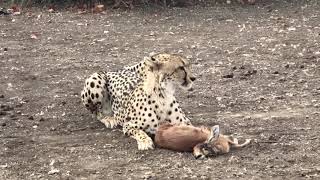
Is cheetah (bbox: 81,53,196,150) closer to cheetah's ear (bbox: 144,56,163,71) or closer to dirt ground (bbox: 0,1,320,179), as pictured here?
cheetah's ear (bbox: 144,56,163,71)

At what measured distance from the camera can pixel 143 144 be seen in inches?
204

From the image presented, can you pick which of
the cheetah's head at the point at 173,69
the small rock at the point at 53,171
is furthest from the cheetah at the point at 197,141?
the small rock at the point at 53,171

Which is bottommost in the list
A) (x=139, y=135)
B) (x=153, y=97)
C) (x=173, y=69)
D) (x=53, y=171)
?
(x=53, y=171)

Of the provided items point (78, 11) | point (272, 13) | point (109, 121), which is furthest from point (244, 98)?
point (78, 11)

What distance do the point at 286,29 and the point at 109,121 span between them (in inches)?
184

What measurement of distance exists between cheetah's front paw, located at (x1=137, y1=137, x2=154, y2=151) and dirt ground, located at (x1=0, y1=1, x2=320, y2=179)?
6 centimetres

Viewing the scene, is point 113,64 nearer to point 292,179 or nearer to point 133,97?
point 133,97

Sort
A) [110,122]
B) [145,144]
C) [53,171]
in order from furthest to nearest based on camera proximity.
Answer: [110,122], [145,144], [53,171]

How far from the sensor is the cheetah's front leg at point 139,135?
516 cm

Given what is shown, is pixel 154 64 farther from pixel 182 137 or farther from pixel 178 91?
pixel 178 91

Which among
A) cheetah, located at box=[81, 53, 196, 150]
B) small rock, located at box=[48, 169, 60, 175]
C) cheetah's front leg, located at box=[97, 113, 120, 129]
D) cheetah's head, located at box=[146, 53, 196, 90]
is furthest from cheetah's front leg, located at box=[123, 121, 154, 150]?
small rock, located at box=[48, 169, 60, 175]

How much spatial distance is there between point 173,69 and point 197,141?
0.61 meters

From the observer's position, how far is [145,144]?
5168 mm

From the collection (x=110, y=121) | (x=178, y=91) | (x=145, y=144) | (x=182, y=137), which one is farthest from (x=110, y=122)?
(x=178, y=91)
